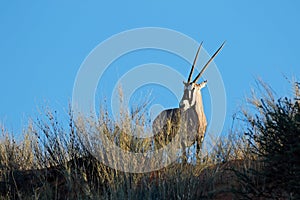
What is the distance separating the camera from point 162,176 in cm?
648

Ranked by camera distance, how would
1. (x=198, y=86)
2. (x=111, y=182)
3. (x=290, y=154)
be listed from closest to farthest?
1. (x=290, y=154)
2. (x=111, y=182)
3. (x=198, y=86)

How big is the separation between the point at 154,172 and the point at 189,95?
3.44m

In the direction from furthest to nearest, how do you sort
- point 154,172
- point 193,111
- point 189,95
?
point 189,95 < point 193,111 < point 154,172

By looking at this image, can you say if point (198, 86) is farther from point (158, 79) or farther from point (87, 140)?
point (87, 140)

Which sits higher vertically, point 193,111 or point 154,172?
point 193,111

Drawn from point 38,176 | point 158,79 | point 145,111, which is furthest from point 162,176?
point 158,79

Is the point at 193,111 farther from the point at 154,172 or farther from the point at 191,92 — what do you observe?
the point at 154,172

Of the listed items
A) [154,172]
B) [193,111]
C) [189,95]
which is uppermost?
[189,95]

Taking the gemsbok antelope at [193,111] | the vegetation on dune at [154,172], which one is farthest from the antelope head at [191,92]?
the vegetation on dune at [154,172]

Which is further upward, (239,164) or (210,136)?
(210,136)

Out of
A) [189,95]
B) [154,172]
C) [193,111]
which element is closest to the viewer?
[154,172]

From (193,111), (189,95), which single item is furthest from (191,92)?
(193,111)

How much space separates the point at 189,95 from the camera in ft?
32.7

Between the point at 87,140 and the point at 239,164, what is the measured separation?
1.75 meters
